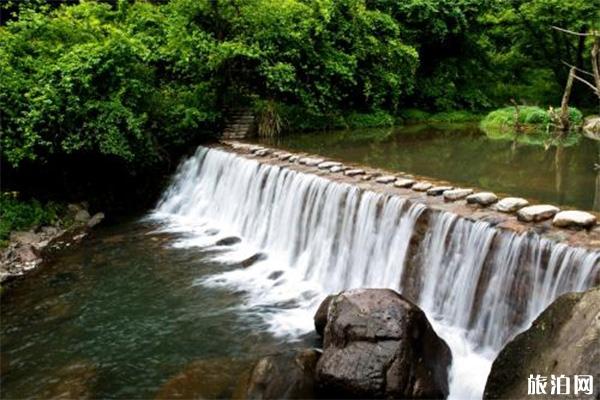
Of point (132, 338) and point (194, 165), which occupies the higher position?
point (194, 165)

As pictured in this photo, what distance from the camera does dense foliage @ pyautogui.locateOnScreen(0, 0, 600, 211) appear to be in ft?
39.0

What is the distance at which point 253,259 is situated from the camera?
10109 millimetres

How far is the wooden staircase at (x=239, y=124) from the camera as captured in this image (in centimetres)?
1620

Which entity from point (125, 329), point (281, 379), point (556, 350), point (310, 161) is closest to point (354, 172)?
point (310, 161)

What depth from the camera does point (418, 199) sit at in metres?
8.02

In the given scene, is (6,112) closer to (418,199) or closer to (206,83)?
(206,83)

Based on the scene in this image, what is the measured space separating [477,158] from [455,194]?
18.8 ft

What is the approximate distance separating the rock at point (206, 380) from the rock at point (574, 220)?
4032 mm

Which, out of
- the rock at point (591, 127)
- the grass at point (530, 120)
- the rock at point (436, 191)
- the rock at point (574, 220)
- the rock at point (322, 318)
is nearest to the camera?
the rock at point (574, 220)

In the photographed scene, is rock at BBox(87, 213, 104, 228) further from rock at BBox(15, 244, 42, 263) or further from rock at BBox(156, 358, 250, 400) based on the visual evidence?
rock at BBox(156, 358, 250, 400)

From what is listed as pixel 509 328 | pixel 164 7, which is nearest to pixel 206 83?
pixel 164 7

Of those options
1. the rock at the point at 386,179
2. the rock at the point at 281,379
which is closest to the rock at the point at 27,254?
the rock at the point at 281,379

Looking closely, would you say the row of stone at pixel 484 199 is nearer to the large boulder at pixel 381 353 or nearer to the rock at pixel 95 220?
the large boulder at pixel 381 353

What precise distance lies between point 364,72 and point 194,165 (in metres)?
9.29
